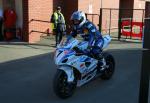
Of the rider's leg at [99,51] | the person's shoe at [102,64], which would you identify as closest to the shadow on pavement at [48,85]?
the person's shoe at [102,64]

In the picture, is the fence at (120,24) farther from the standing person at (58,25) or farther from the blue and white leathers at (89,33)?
the blue and white leathers at (89,33)

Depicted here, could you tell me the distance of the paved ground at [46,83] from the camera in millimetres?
6930

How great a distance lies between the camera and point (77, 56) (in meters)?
7.11

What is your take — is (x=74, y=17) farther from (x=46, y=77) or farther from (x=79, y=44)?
(x=46, y=77)

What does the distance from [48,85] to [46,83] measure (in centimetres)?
19

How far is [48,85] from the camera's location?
26.2 ft

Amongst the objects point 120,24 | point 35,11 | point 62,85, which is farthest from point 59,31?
point 62,85

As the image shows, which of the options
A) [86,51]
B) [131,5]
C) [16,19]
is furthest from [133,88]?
[131,5]

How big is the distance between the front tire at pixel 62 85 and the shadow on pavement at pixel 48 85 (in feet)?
0.40

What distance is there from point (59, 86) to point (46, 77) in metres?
2.12

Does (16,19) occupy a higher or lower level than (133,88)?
higher

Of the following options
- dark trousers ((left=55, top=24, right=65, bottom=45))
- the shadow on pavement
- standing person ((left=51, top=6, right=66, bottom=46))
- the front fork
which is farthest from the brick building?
the front fork

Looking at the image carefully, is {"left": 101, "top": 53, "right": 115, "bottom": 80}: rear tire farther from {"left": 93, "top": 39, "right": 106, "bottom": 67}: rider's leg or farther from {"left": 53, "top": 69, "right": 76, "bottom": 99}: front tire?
{"left": 53, "top": 69, "right": 76, "bottom": 99}: front tire

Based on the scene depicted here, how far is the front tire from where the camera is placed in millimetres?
6668
